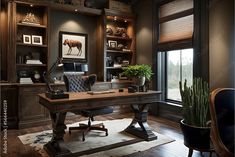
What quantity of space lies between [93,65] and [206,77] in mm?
2831

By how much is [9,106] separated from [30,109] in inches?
15.3

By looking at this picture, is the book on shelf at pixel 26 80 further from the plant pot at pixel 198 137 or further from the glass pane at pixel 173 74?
the plant pot at pixel 198 137

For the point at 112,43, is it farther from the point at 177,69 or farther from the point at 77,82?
the point at 77,82

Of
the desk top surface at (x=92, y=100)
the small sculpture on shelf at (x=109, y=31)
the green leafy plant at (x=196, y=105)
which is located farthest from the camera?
the small sculpture on shelf at (x=109, y=31)

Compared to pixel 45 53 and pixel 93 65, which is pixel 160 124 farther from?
pixel 45 53

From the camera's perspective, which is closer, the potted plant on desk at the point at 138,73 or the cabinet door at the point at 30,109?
the potted plant on desk at the point at 138,73

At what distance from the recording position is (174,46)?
15.2 ft

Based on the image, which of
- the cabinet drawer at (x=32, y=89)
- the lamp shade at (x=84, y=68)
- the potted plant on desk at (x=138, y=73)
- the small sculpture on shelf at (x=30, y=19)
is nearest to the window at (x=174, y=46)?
the potted plant on desk at (x=138, y=73)

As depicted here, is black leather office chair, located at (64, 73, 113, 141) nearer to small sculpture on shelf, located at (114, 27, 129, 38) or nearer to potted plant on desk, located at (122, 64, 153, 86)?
potted plant on desk, located at (122, 64, 153, 86)

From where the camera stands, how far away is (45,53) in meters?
4.69

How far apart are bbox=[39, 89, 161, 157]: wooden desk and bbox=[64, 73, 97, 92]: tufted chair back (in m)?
0.95

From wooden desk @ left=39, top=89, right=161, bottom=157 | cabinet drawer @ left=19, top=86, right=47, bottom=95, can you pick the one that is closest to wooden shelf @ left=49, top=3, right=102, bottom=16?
cabinet drawer @ left=19, top=86, right=47, bottom=95

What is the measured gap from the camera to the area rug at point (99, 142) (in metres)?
2.97

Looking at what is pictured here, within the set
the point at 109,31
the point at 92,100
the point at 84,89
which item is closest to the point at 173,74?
the point at 109,31
